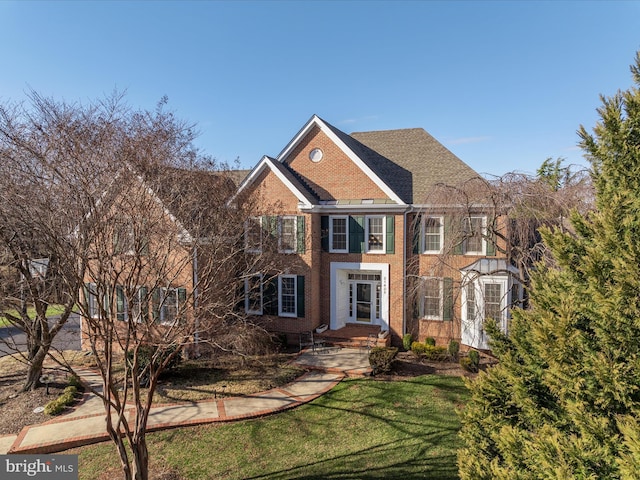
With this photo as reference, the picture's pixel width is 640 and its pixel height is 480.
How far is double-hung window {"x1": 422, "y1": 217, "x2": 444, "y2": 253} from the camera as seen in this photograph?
1620 cm

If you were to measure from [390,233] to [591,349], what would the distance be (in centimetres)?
1306

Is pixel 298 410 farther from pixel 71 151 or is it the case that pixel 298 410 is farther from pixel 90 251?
pixel 71 151

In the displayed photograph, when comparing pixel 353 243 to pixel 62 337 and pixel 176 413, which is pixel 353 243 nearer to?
pixel 176 413

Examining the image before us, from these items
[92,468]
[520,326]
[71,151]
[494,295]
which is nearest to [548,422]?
[520,326]

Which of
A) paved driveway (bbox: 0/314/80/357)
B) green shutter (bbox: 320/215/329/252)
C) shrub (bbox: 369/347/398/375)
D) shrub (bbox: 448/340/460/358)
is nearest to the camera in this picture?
shrub (bbox: 369/347/398/375)

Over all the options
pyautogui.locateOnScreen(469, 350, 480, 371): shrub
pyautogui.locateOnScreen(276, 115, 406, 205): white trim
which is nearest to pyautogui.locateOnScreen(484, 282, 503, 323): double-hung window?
pyautogui.locateOnScreen(469, 350, 480, 371): shrub

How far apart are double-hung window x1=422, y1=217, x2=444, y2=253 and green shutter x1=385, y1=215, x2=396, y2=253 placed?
129 cm

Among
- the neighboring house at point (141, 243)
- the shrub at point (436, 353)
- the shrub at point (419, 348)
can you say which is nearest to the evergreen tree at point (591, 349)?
the neighboring house at point (141, 243)

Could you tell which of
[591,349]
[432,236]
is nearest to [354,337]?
[432,236]

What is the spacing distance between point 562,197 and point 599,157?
277 inches

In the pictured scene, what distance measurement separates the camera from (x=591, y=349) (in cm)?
376

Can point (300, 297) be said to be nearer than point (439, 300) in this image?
No

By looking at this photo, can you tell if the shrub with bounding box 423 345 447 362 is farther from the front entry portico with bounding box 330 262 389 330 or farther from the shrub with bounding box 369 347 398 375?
the front entry portico with bounding box 330 262 389 330

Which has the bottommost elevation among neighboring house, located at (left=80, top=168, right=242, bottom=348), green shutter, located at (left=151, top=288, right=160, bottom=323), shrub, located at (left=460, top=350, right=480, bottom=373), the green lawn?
the green lawn
